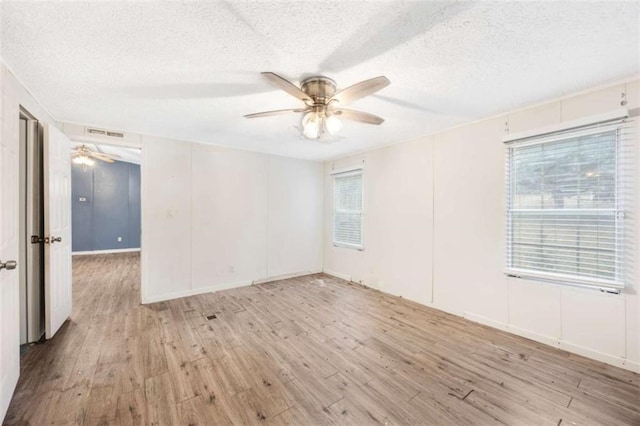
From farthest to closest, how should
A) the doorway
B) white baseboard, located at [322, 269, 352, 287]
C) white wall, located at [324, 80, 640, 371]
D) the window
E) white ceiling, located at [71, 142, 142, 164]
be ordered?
white ceiling, located at [71, 142, 142, 164] < white baseboard, located at [322, 269, 352, 287] < the window < the doorway < white wall, located at [324, 80, 640, 371]

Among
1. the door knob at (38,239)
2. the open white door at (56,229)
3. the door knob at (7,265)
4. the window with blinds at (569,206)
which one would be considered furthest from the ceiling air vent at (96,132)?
the window with blinds at (569,206)

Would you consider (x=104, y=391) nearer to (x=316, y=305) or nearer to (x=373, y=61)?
(x=316, y=305)

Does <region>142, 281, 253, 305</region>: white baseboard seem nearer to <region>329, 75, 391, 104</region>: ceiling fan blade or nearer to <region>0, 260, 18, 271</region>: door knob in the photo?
<region>0, 260, 18, 271</region>: door knob

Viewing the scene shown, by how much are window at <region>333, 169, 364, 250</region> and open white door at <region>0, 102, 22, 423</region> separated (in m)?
4.03

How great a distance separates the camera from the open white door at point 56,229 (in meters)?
2.54

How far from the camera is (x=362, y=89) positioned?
177 cm

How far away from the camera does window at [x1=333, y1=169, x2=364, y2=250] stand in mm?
4723

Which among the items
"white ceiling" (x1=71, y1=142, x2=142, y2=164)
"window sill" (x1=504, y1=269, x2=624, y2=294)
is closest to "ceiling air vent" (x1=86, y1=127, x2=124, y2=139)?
"white ceiling" (x1=71, y1=142, x2=142, y2=164)

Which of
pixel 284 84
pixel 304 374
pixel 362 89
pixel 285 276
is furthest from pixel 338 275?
pixel 284 84

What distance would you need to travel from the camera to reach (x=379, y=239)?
428cm

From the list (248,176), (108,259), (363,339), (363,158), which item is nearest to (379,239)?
(363,158)

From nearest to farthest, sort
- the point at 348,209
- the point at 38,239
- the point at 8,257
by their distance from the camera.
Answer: the point at 8,257 < the point at 38,239 < the point at 348,209

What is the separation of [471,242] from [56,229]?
4663 millimetres

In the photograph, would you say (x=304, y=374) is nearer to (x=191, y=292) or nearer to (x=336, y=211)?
(x=191, y=292)
